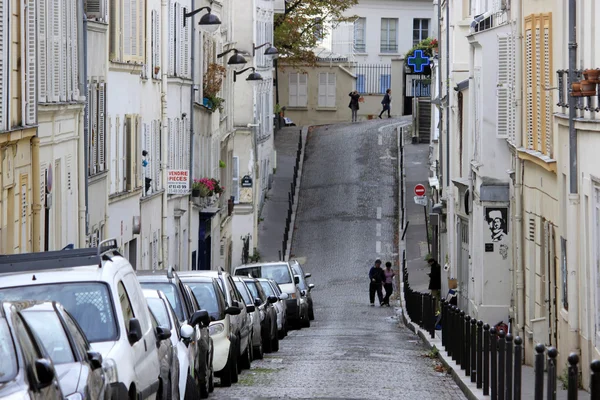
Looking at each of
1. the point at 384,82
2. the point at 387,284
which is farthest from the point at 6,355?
the point at 384,82

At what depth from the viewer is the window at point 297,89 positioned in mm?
81875

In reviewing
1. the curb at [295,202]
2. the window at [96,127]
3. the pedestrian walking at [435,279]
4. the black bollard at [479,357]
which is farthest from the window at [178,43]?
the black bollard at [479,357]

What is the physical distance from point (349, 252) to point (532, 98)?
29981mm

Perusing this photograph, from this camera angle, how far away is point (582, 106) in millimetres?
18406

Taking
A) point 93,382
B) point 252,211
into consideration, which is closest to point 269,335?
point 93,382

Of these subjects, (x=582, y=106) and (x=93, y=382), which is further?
(x=582, y=106)

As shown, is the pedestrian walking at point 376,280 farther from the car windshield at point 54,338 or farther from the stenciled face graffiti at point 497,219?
the car windshield at point 54,338

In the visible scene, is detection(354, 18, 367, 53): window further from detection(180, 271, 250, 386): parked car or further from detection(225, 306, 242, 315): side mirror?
detection(225, 306, 242, 315): side mirror

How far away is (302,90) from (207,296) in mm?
63476

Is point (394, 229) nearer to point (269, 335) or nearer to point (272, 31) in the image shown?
point (272, 31)

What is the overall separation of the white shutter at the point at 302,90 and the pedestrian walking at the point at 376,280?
38503 mm

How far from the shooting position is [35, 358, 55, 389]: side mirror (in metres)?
7.64

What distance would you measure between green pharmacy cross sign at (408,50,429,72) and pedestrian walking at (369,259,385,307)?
32222 mm

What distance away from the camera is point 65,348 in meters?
9.13
